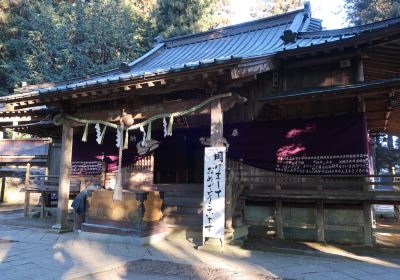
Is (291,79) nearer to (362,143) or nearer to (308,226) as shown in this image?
(362,143)

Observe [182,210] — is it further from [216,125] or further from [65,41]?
[65,41]

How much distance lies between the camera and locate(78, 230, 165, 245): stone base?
8015 millimetres

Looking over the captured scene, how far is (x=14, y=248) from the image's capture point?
7.50 meters

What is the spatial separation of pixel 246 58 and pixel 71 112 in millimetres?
5511

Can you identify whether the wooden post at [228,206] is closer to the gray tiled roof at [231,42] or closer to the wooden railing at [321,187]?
the wooden railing at [321,187]

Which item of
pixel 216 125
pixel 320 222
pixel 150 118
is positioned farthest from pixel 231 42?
pixel 320 222

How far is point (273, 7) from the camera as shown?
123 feet

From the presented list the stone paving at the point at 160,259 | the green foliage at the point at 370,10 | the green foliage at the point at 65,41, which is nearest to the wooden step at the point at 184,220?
the stone paving at the point at 160,259

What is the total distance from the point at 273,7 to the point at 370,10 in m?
14.2

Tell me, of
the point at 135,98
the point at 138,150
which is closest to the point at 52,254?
the point at 135,98

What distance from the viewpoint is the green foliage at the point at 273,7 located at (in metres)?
36.4

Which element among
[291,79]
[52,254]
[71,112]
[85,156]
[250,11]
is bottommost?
[52,254]

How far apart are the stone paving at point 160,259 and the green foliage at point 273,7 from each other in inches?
1307

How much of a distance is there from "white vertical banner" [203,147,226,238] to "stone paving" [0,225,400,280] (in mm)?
512
